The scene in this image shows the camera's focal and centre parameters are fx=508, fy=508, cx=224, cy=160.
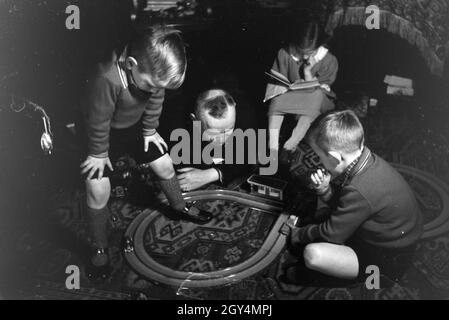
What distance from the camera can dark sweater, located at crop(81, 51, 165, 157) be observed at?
1.53 metres

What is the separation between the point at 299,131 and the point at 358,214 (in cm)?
39

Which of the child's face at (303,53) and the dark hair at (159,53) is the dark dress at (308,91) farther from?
the dark hair at (159,53)

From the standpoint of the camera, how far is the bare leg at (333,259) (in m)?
1.57

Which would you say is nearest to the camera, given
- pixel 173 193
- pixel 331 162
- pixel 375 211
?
pixel 375 211

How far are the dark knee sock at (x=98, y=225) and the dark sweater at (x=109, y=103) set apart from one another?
0.69ft

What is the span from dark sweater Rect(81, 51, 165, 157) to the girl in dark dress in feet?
1.39

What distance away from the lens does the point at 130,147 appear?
5.53 feet

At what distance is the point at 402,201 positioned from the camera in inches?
59.4

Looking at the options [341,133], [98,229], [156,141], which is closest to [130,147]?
[156,141]

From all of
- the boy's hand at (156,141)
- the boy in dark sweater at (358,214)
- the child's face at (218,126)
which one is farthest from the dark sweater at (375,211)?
the boy's hand at (156,141)

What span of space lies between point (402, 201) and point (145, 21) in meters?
0.97

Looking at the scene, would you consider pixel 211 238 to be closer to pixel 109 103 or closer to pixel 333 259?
pixel 333 259

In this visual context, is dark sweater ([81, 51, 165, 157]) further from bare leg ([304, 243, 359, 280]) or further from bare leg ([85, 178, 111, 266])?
bare leg ([304, 243, 359, 280])
